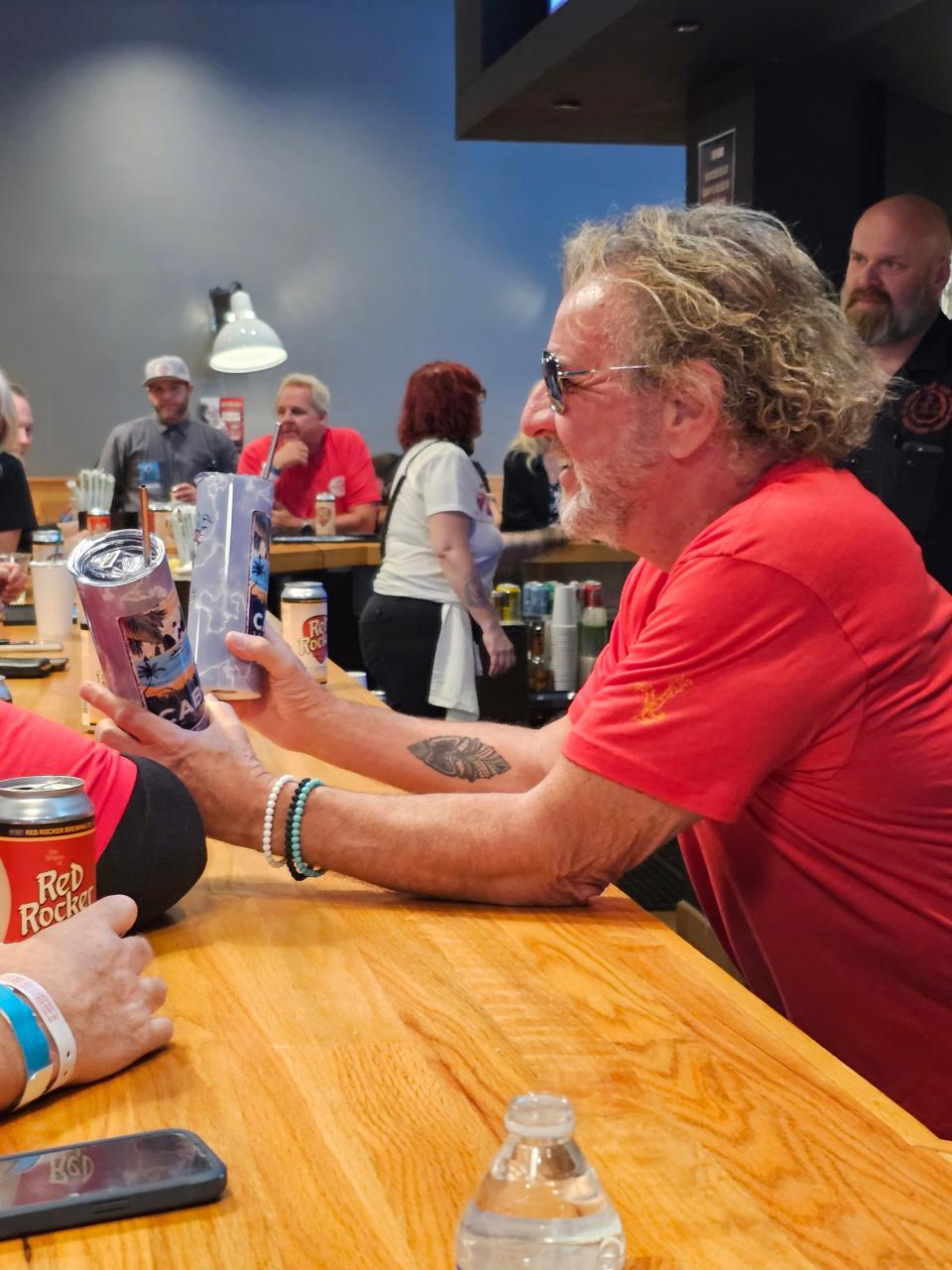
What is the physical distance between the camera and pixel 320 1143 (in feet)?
3.07

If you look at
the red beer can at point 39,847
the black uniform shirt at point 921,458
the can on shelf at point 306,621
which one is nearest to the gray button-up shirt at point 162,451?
the black uniform shirt at point 921,458

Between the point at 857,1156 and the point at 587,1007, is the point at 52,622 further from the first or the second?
the point at 857,1156

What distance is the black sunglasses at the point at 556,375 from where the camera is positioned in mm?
1604

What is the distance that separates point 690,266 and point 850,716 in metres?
0.52

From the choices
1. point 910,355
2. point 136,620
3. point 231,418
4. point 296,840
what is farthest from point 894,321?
point 231,418

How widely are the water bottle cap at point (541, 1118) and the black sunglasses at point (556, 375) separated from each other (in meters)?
1.06

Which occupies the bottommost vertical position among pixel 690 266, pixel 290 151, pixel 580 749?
pixel 580 749

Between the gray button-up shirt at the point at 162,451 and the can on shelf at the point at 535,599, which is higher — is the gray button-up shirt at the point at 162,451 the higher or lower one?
the higher one

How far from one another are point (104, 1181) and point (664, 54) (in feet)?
14.1

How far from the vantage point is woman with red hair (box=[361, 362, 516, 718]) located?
4.78 metres

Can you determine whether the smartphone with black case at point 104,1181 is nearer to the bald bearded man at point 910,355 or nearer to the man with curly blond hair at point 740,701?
the man with curly blond hair at point 740,701

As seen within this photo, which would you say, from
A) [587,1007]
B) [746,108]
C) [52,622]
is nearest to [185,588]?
[52,622]

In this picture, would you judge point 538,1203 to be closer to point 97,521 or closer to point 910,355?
point 910,355

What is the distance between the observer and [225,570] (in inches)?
69.3
